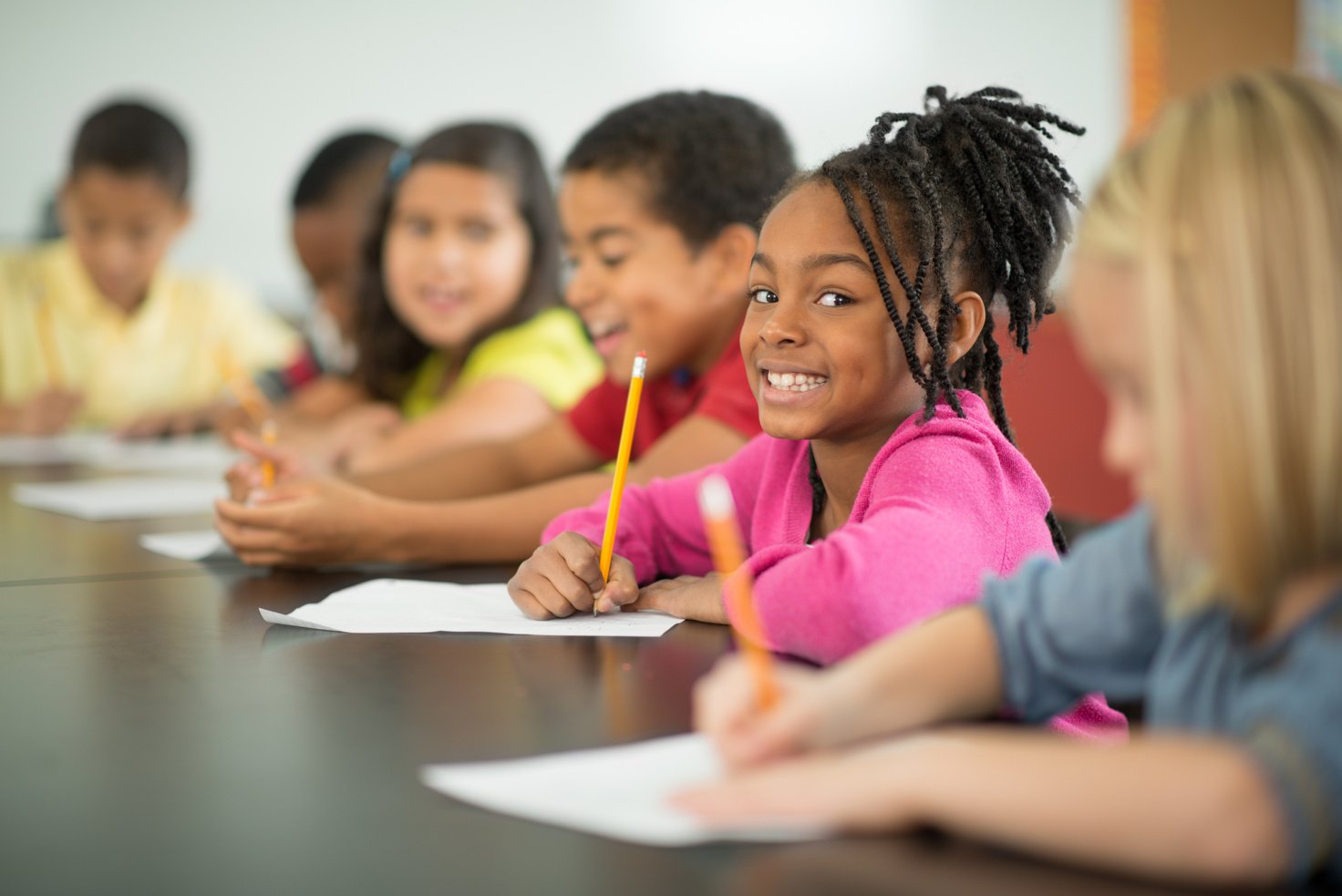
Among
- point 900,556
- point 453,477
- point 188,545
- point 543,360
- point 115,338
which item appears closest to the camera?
point 900,556

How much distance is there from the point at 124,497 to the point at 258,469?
320mm

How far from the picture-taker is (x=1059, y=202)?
3.37 ft

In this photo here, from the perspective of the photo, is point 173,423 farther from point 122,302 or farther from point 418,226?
point 418,226

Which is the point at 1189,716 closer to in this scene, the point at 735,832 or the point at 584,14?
the point at 735,832

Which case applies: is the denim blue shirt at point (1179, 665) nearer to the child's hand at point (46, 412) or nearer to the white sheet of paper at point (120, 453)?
the white sheet of paper at point (120, 453)

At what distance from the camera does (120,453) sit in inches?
98.0

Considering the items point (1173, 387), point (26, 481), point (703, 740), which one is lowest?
→ point (26, 481)

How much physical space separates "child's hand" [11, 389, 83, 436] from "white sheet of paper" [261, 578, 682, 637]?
193cm

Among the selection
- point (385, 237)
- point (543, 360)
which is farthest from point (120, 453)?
point (543, 360)

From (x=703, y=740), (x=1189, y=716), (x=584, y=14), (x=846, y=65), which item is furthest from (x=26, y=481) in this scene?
(x=846, y=65)

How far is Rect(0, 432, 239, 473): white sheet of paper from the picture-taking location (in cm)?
227

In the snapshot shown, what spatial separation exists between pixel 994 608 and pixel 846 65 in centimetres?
415

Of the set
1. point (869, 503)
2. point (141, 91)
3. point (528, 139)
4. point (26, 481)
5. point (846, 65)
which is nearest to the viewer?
point (869, 503)

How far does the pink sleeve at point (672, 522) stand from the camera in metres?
1.09
